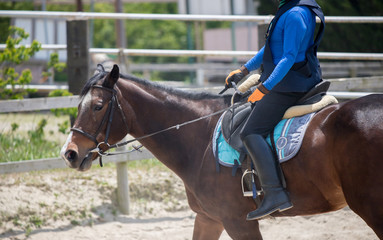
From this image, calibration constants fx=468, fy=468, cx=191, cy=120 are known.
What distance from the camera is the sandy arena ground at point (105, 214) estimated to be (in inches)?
214

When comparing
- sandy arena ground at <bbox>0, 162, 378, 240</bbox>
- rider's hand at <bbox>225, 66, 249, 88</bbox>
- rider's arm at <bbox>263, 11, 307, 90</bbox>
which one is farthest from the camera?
sandy arena ground at <bbox>0, 162, 378, 240</bbox>

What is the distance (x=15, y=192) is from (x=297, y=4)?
13.6ft

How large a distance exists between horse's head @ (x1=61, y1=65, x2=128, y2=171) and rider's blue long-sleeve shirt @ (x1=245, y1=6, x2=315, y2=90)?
1.27m

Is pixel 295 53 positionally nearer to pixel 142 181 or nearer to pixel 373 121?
pixel 373 121

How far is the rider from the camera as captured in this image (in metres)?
3.35

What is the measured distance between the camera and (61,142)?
7031 mm

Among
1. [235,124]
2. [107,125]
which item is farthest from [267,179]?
[107,125]

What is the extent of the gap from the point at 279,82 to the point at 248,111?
354 millimetres

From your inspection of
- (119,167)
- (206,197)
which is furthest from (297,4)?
(119,167)

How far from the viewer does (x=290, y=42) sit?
10.9ft

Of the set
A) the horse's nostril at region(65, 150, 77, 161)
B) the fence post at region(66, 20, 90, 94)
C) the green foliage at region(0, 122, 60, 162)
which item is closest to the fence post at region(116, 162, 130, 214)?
the green foliage at region(0, 122, 60, 162)

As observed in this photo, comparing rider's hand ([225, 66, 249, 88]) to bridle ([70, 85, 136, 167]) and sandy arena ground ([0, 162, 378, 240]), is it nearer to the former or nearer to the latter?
bridle ([70, 85, 136, 167])

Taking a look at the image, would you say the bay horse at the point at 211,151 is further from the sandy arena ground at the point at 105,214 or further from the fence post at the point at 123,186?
the fence post at the point at 123,186

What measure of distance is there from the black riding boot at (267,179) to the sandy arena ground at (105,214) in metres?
2.09
